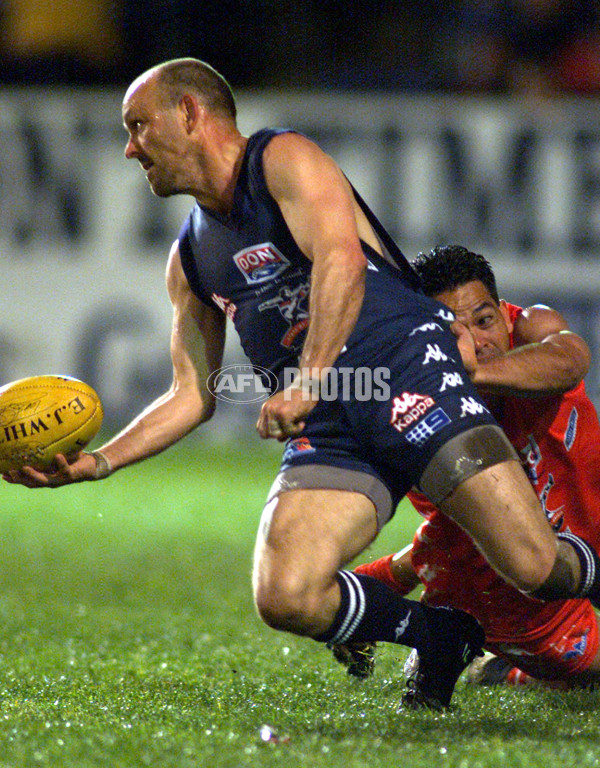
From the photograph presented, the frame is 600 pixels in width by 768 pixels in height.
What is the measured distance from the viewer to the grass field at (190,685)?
2.90m

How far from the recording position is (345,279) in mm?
3326

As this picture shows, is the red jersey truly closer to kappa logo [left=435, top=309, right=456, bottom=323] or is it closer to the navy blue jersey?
kappa logo [left=435, top=309, right=456, bottom=323]

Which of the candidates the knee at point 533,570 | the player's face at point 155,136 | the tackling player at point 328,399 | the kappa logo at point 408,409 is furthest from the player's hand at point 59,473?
the knee at point 533,570

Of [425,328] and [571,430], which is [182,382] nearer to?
[425,328]

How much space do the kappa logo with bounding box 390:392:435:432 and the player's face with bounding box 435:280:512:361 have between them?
55 centimetres

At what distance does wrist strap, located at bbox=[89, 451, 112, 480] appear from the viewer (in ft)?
12.6

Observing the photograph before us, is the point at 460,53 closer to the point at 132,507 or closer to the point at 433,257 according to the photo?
the point at 132,507

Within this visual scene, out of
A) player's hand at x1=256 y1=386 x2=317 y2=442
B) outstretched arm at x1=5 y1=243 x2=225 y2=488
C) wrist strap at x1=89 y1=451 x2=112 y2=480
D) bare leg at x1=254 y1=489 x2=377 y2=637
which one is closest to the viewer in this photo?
player's hand at x1=256 y1=386 x2=317 y2=442

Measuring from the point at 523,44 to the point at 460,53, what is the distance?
76 centimetres

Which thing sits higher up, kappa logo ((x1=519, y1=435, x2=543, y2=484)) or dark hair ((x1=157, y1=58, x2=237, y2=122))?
dark hair ((x1=157, y1=58, x2=237, y2=122))

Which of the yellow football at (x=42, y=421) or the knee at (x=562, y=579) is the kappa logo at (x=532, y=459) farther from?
the yellow football at (x=42, y=421)

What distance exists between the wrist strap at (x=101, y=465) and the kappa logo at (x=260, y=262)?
76cm

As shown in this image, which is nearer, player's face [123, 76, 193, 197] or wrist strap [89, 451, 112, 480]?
player's face [123, 76, 193, 197]

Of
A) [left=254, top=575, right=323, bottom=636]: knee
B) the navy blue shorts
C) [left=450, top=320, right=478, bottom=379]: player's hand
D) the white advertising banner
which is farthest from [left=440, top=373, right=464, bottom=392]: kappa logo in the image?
the white advertising banner
